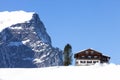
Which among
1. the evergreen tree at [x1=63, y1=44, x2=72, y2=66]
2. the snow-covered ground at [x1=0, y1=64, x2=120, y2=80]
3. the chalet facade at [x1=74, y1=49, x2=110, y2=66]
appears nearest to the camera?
the snow-covered ground at [x1=0, y1=64, x2=120, y2=80]

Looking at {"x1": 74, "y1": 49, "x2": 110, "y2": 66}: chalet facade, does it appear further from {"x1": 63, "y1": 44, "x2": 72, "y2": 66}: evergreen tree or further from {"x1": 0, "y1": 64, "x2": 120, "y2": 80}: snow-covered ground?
{"x1": 0, "y1": 64, "x2": 120, "y2": 80}: snow-covered ground

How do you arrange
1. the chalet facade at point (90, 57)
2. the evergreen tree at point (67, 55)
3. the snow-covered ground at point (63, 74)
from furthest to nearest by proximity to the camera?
the chalet facade at point (90, 57) → the evergreen tree at point (67, 55) → the snow-covered ground at point (63, 74)

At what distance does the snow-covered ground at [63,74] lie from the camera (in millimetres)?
52812

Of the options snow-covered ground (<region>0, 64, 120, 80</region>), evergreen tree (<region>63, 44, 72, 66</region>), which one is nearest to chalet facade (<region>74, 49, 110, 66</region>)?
evergreen tree (<region>63, 44, 72, 66</region>)

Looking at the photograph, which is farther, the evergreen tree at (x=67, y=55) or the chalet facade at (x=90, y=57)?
the chalet facade at (x=90, y=57)

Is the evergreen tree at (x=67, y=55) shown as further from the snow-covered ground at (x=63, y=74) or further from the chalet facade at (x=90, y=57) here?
the snow-covered ground at (x=63, y=74)

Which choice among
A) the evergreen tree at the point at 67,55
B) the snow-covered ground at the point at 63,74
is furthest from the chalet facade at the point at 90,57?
the snow-covered ground at the point at 63,74

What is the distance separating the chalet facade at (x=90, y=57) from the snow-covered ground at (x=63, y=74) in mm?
111954

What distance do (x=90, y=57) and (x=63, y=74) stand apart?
128m

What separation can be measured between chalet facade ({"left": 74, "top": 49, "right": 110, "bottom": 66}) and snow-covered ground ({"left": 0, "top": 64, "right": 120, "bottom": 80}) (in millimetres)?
111954

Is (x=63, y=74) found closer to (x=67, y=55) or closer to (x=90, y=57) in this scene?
(x=67, y=55)

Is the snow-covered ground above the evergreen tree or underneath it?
underneath

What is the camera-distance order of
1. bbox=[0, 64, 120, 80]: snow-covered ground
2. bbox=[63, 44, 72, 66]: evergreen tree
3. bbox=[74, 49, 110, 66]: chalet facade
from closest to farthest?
bbox=[0, 64, 120, 80]: snow-covered ground → bbox=[63, 44, 72, 66]: evergreen tree → bbox=[74, 49, 110, 66]: chalet facade

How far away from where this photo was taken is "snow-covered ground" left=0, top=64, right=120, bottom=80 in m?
52.8
